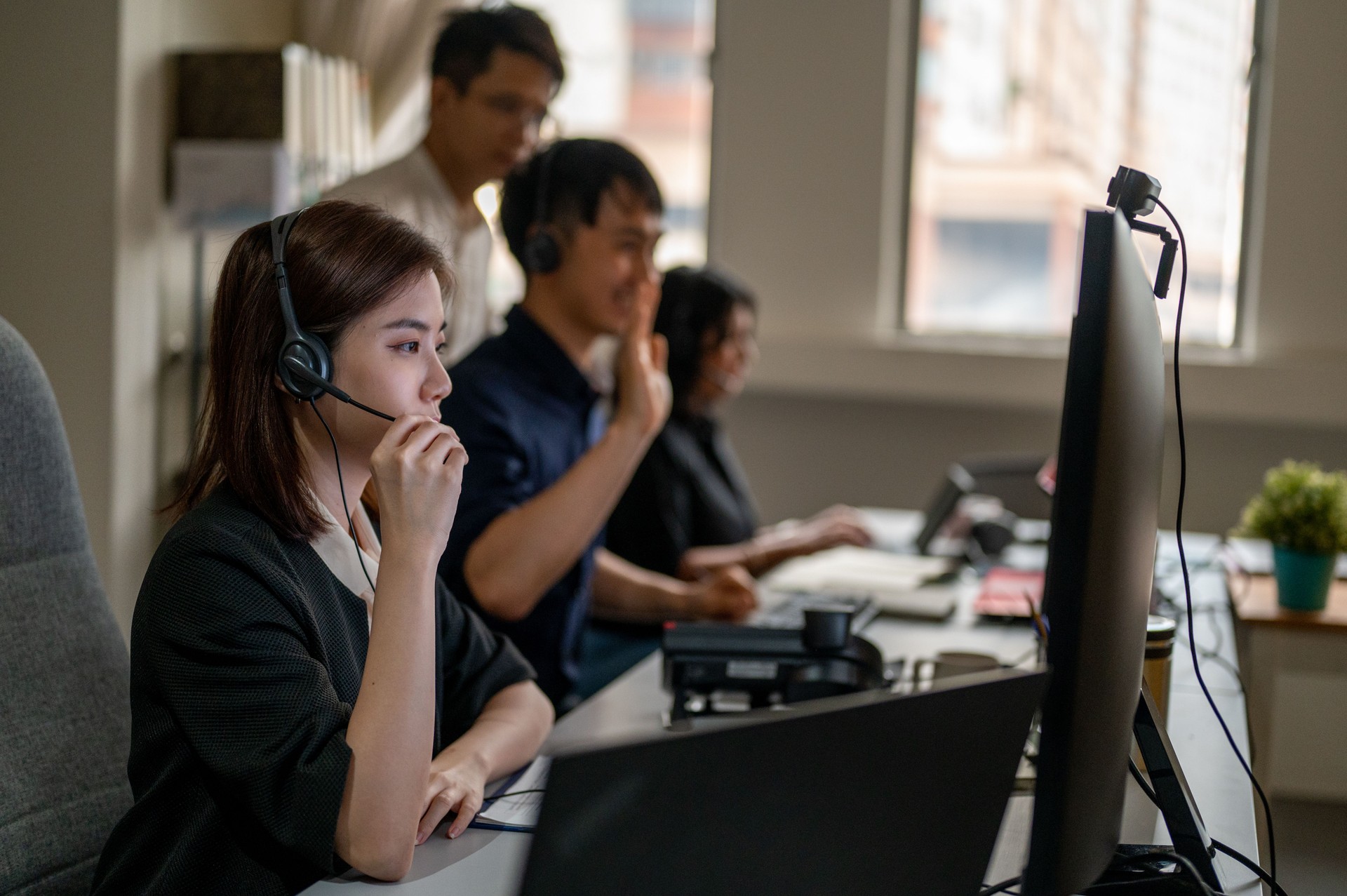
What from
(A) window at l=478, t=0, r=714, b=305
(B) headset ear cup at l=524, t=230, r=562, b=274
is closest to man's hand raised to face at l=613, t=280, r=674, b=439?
(B) headset ear cup at l=524, t=230, r=562, b=274

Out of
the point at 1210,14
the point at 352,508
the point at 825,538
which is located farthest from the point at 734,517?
the point at 1210,14

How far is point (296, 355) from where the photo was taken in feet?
3.14

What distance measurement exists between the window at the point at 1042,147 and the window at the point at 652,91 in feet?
2.36

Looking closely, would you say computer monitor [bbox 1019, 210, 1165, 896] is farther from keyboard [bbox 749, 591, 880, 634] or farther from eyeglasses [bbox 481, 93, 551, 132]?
eyeglasses [bbox 481, 93, 551, 132]

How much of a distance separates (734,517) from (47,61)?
68.5 inches

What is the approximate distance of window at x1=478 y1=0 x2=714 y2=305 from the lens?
403cm

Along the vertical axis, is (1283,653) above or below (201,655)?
below

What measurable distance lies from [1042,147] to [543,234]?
2.51 m

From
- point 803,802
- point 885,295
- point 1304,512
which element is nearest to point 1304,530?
point 1304,512

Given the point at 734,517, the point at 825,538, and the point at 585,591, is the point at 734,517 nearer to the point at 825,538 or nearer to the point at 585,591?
the point at 825,538

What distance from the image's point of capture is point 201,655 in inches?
34.6

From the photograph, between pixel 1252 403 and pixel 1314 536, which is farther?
pixel 1252 403

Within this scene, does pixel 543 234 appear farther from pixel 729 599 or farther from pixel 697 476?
pixel 697 476

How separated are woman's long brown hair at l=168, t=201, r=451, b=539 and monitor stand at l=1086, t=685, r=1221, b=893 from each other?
691 millimetres
